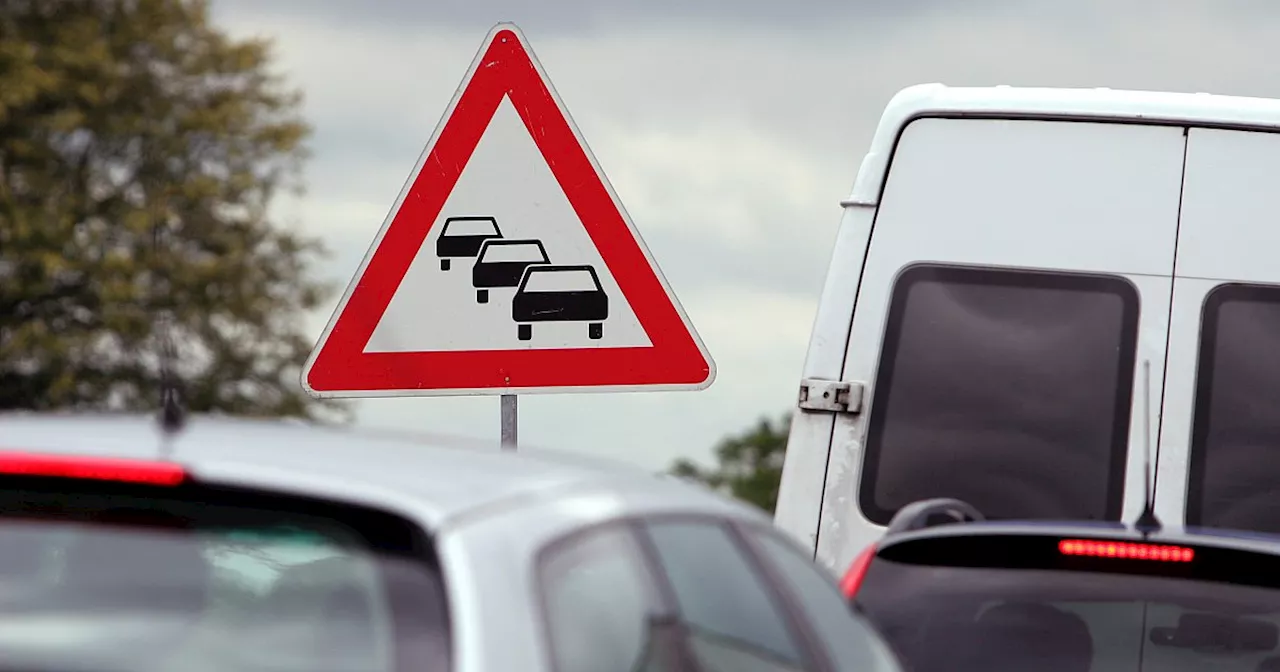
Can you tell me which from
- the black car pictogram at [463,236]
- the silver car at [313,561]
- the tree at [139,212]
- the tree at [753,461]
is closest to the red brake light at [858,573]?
the silver car at [313,561]

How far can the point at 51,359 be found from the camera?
3959 centimetres

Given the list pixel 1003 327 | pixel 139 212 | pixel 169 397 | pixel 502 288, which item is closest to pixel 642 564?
pixel 169 397

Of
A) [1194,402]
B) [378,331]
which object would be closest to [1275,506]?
[1194,402]

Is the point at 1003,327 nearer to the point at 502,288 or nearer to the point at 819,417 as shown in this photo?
the point at 819,417

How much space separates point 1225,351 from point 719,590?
3489mm

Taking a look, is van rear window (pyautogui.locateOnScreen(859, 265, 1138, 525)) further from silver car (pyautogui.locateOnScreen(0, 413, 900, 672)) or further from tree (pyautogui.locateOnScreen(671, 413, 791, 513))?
tree (pyautogui.locateOnScreen(671, 413, 791, 513))

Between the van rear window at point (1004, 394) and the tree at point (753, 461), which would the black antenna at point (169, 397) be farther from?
the tree at point (753, 461)

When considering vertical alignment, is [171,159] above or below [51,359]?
above

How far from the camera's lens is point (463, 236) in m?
6.91

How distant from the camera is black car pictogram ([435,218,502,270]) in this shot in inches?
271

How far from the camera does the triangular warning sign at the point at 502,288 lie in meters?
6.83

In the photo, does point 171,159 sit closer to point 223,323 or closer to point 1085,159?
point 223,323

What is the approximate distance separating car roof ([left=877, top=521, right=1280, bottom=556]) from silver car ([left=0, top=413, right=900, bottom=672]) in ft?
5.31

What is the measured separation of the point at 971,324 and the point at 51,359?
1336 inches
